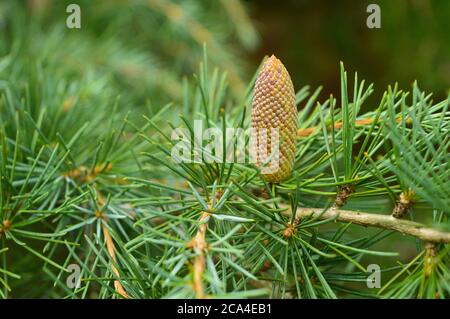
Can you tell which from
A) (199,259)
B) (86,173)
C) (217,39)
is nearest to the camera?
(199,259)

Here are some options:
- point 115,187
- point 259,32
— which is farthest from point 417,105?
point 259,32

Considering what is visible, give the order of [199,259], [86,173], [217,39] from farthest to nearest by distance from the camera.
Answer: [217,39] < [86,173] < [199,259]

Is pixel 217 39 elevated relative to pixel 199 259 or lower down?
elevated

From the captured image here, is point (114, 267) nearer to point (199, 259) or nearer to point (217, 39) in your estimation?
point (199, 259)

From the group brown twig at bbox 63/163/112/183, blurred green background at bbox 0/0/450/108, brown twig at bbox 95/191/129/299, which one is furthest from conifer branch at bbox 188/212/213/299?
blurred green background at bbox 0/0/450/108

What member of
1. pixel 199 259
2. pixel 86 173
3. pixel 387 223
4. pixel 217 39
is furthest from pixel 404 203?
pixel 217 39

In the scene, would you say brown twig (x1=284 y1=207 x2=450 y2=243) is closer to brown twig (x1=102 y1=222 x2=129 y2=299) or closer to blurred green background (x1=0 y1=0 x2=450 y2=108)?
brown twig (x1=102 y1=222 x2=129 y2=299)

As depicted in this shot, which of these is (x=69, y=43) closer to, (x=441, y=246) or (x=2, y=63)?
(x=2, y=63)
